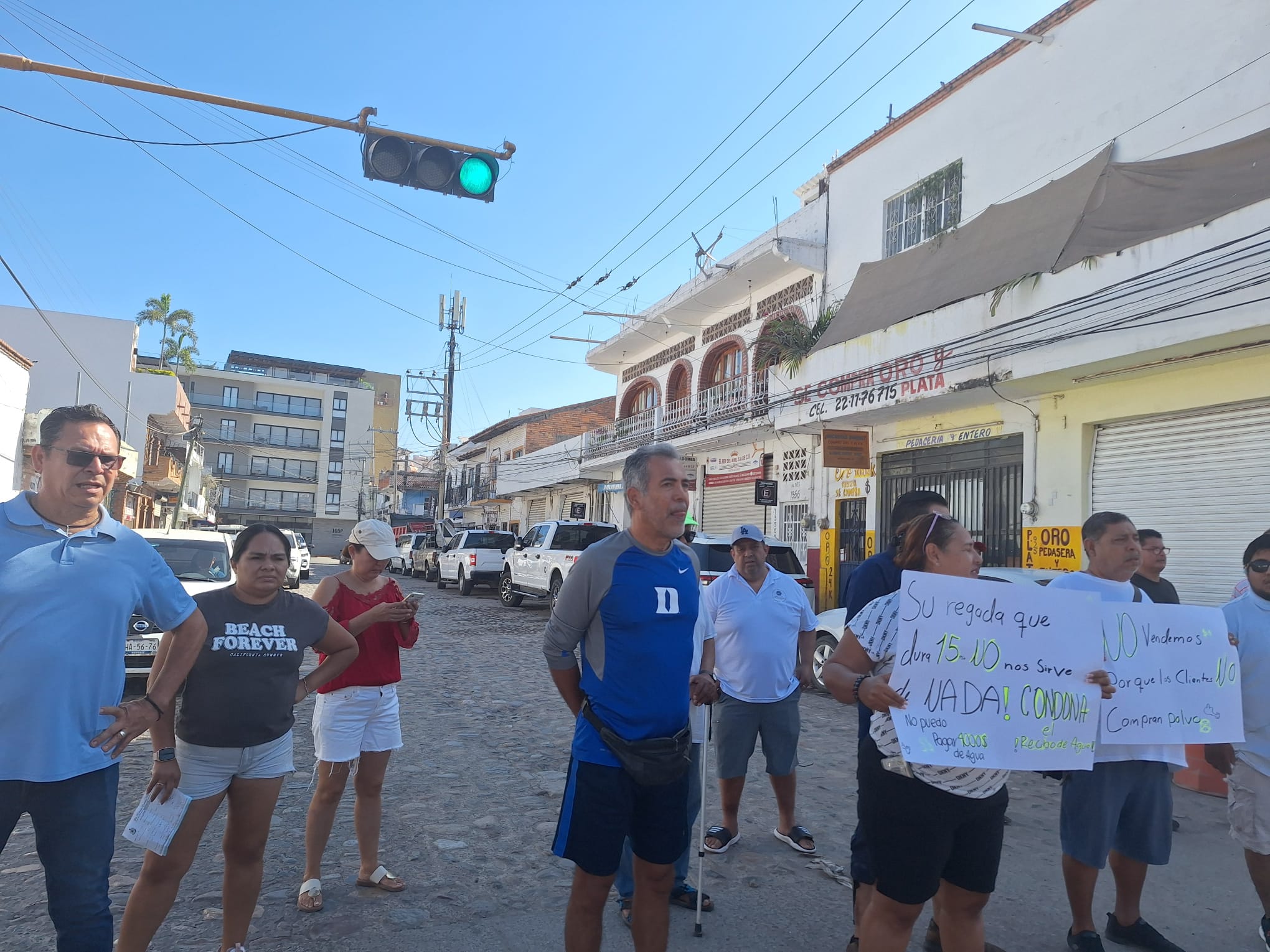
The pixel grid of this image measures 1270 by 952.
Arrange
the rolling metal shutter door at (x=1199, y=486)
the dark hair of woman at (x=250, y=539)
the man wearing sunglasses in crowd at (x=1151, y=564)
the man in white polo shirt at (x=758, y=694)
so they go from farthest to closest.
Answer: the rolling metal shutter door at (x=1199, y=486) → the man wearing sunglasses in crowd at (x=1151, y=564) → the man in white polo shirt at (x=758, y=694) → the dark hair of woman at (x=250, y=539)

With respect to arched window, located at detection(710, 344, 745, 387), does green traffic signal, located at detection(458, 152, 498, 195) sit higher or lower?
lower

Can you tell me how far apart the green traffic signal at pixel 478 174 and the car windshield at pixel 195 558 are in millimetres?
5613

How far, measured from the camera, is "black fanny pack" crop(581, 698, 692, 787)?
284cm

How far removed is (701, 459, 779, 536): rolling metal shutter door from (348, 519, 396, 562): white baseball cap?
614 inches

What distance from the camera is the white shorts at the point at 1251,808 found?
354cm

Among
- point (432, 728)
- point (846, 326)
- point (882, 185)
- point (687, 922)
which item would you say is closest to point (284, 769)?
point (687, 922)

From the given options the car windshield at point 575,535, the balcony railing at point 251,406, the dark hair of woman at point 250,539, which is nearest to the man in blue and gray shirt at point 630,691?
the dark hair of woman at point 250,539

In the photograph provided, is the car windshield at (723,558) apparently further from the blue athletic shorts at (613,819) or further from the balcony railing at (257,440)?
the balcony railing at (257,440)

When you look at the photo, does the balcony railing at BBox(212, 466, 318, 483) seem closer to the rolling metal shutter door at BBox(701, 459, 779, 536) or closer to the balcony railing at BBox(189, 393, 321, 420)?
the balcony railing at BBox(189, 393, 321, 420)

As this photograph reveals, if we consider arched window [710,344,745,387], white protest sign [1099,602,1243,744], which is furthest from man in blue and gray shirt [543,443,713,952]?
arched window [710,344,745,387]

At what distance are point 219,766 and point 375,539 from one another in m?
1.27

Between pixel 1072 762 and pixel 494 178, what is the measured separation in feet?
18.6

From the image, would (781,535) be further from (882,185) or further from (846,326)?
(882,185)

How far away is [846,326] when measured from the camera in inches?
634
